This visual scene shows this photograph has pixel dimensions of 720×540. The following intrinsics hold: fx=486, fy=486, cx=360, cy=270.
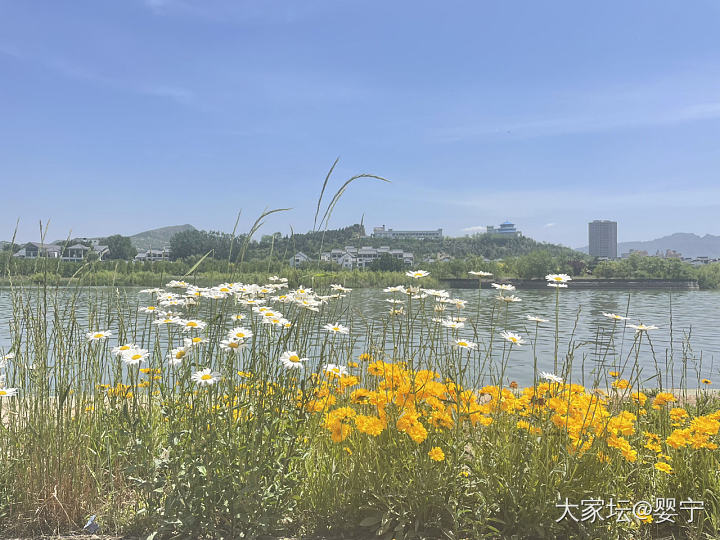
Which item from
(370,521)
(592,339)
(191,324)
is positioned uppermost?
(191,324)

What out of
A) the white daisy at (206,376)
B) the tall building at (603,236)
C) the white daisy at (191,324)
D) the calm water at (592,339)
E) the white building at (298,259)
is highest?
the tall building at (603,236)

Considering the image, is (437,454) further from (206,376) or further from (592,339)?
(592,339)

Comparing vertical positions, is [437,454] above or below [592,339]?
above

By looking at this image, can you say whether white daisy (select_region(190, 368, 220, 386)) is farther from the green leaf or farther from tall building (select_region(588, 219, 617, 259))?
tall building (select_region(588, 219, 617, 259))

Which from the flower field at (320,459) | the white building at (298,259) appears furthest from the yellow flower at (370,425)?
the white building at (298,259)

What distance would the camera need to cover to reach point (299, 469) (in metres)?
2.00

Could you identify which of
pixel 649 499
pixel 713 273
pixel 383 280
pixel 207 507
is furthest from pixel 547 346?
pixel 713 273

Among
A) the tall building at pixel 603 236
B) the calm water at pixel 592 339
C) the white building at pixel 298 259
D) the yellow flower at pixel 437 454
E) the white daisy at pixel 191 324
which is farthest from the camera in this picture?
the tall building at pixel 603 236

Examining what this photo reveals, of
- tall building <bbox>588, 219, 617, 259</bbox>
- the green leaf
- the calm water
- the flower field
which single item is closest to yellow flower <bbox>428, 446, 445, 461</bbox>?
the flower field

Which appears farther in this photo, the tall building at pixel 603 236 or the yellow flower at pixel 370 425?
the tall building at pixel 603 236

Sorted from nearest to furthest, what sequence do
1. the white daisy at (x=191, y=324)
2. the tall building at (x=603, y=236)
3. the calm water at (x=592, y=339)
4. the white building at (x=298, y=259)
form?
the white daisy at (x=191, y=324), the white building at (x=298, y=259), the calm water at (x=592, y=339), the tall building at (x=603, y=236)

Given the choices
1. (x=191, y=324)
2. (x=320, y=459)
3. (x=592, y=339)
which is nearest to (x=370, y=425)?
(x=320, y=459)

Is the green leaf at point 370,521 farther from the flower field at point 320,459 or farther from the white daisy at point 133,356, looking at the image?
the white daisy at point 133,356

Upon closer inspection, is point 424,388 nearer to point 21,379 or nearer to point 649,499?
point 649,499
